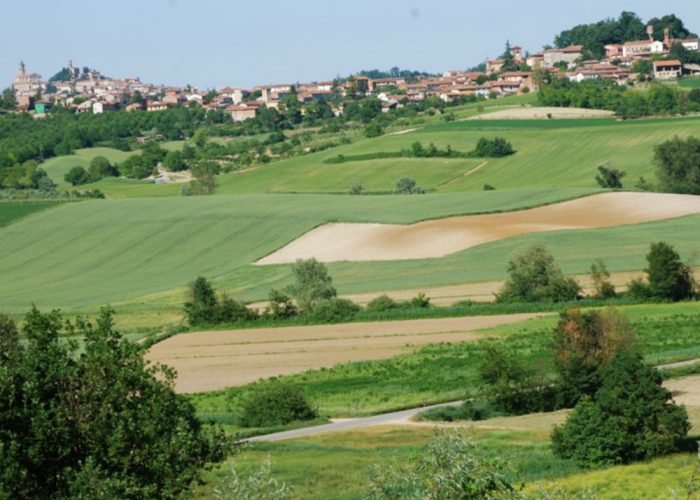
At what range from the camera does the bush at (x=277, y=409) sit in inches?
1764

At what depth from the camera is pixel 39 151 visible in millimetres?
187625

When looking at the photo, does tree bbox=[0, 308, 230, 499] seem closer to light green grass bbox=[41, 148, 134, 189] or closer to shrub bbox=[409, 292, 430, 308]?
shrub bbox=[409, 292, 430, 308]

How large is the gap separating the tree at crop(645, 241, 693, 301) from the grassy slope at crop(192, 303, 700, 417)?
12.3 feet

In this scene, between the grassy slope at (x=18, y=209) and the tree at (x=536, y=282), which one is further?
the grassy slope at (x=18, y=209)

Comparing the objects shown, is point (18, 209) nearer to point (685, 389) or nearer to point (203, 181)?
point (203, 181)

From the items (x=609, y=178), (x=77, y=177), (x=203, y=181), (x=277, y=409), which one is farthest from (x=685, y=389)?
(x=77, y=177)

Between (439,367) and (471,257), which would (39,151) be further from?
(439,367)

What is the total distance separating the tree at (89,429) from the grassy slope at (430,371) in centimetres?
2130

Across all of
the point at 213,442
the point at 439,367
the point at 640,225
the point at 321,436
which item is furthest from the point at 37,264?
the point at 213,442

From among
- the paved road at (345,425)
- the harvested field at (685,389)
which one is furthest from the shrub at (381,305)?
the harvested field at (685,389)

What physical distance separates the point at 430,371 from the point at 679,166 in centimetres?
6341

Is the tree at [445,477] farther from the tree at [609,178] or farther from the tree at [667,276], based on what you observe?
the tree at [609,178]

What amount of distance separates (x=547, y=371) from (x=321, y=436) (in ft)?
37.5

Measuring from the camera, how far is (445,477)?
1903 cm
